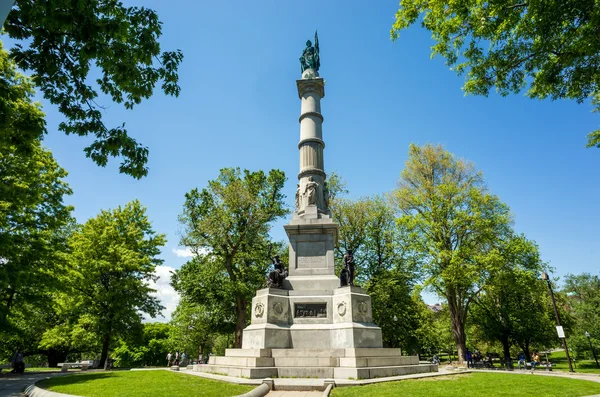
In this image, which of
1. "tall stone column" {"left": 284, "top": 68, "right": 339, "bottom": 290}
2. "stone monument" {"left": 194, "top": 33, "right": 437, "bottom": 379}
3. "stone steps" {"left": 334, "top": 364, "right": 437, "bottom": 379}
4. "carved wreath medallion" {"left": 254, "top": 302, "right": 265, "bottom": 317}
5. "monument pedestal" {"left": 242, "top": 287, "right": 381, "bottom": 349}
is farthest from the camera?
"tall stone column" {"left": 284, "top": 68, "right": 339, "bottom": 290}

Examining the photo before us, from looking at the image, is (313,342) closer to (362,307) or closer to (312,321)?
(312,321)

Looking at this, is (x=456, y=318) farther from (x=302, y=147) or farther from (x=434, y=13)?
(x=434, y=13)

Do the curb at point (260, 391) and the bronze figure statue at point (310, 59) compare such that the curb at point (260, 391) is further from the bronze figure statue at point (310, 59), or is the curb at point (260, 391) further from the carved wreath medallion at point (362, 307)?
the bronze figure statue at point (310, 59)

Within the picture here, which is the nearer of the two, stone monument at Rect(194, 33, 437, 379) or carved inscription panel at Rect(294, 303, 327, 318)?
stone monument at Rect(194, 33, 437, 379)

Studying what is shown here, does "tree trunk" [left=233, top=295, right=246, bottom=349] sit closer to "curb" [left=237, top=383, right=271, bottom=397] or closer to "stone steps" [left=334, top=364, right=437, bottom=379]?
"stone steps" [left=334, top=364, right=437, bottom=379]

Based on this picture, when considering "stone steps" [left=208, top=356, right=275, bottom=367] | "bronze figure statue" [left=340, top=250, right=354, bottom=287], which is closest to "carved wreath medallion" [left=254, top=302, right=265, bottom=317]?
"stone steps" [left=208, top=356, right=275, bottom=367]

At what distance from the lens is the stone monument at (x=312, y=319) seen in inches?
472

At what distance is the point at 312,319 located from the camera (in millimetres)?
14422

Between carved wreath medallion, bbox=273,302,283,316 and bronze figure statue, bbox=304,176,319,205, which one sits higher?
bronze figure statue, bbox=304,176,319,205

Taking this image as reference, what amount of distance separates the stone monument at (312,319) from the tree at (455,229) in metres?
12.0

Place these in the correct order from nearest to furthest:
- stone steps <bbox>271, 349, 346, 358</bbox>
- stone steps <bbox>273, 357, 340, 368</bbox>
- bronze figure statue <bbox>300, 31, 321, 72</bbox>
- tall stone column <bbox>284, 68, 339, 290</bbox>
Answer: stone steps <bbox>273, 357, 340, 368</bbox>
stone steps <bbox>271, 349, 346, 358</bbox>
tall stone column <bbox>284, 68, 339, 290</bbox>
bronze figure statue <bbox>300, 31, 321, 72</bbox>

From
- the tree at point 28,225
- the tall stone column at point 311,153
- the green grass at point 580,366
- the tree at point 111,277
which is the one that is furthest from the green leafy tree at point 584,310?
the tree at point 28,225

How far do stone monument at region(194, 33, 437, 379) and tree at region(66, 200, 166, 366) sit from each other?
46.5 feet

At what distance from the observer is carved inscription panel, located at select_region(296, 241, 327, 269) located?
1598cm
